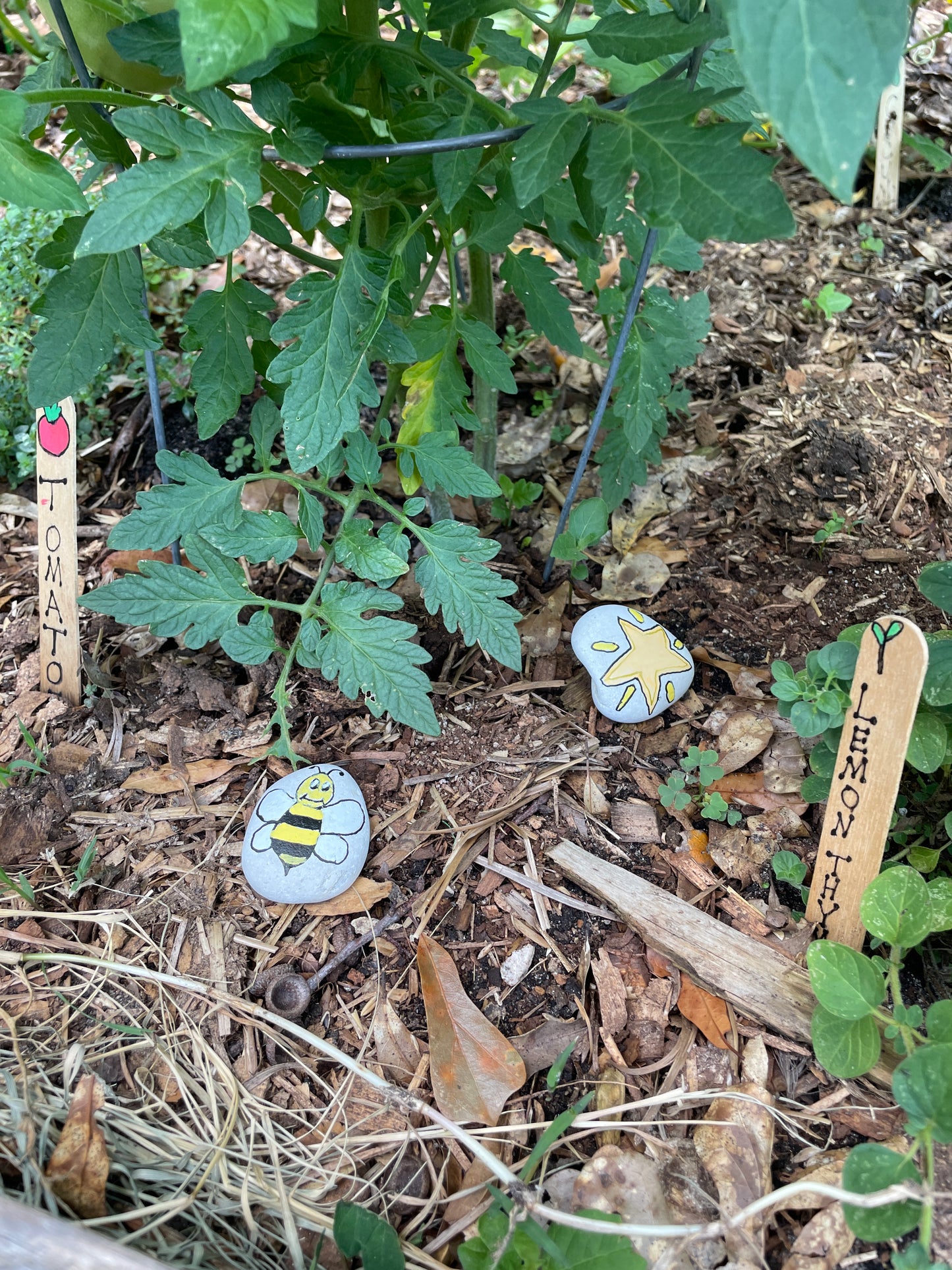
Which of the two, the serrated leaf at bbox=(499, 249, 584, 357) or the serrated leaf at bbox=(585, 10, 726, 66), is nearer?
the serrated leaf at bbox=(585, 10, 726, 66)

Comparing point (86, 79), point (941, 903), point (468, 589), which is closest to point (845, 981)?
point (941, 903)

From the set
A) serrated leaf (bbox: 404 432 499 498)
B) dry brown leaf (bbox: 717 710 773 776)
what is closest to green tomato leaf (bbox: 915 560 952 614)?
dry brown leaf (bbox: 717 710 773 776)

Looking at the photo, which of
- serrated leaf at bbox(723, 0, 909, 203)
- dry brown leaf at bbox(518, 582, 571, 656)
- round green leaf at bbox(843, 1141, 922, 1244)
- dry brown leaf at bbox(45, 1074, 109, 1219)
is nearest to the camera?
serrated leaf at bbox(723, 0, 909, 203)

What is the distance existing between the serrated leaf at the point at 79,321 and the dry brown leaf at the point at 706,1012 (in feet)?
3.90

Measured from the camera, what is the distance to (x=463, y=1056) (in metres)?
1.20

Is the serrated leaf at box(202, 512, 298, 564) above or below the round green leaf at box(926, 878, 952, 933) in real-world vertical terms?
above

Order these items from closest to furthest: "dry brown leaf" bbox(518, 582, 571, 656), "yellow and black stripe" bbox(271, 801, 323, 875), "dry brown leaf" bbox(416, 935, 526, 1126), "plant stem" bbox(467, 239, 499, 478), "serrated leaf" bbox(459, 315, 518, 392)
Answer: "dry brown leaf" bbox(416, 935, 526, 1126) → "yellow and black stripe" bbox(271, 801, 323, 875) → "serrated leaf" bbox(459, 315, 518, 392) → "plant stem" bbox(467, 239, 499, 478) → "dry brown leaf" bbox(518, 582, 571, 656)

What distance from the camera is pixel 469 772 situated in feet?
4.89

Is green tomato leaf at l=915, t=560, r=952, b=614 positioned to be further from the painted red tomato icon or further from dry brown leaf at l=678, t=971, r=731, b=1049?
the painted red tomato icon

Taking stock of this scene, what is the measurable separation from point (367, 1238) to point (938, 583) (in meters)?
1.07

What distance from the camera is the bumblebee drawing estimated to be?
128 cm

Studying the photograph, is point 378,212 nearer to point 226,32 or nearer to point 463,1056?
point 226,32

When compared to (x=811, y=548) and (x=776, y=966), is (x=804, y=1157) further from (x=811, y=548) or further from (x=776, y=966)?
(x=811, y=548)

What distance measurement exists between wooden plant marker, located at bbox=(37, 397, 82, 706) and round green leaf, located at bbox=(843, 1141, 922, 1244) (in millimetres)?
1338
